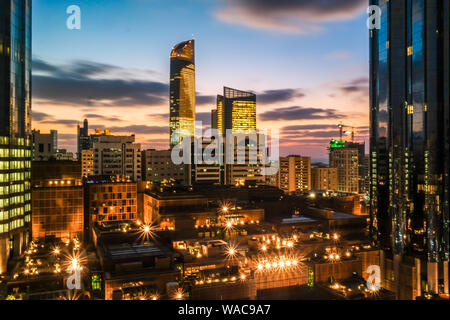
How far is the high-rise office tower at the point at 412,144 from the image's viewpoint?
55.9 metres

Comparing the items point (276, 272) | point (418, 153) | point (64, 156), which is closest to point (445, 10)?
point (418, 153)

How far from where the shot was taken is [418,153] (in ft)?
191

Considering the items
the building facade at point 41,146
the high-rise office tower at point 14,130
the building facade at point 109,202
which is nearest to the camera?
the high-rise office tower at point 14,130

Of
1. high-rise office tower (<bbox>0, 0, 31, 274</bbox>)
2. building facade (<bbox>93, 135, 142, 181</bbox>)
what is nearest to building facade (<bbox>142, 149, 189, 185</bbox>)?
building facade (<bbox>93, 135, 142, 181</bbox>)

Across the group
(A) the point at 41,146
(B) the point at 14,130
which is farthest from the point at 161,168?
(B) the point at 14,130

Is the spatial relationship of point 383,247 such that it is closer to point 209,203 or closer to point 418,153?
point 418,153

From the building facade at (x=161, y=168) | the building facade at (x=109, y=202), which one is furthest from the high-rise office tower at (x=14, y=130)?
the building facade at (x=161, y=168)

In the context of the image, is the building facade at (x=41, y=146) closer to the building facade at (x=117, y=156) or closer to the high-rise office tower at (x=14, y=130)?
the building facade at (x=117, y=156)

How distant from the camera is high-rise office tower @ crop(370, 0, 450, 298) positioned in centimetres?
5594

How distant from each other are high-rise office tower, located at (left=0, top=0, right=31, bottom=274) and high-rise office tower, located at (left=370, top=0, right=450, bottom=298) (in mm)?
62826

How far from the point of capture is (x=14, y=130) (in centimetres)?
6012

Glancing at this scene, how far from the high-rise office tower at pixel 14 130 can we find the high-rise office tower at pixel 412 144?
62826 mm

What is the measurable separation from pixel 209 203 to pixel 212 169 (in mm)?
75652
